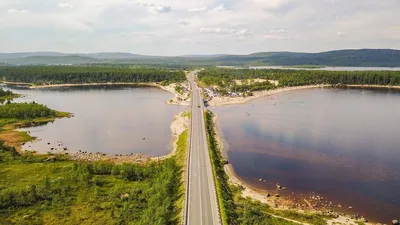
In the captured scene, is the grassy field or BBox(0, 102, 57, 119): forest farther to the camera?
BBox(0, 102, 57, 119): forest

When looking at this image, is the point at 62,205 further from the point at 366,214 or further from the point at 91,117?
the point at 91,117

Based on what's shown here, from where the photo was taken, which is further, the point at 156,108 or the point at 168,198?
the point at 156,108

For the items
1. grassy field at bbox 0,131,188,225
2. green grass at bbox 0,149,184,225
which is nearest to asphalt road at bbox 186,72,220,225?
grassy field at bbox 0,131,188,225

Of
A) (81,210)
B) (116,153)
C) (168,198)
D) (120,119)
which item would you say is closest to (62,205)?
(81,210)

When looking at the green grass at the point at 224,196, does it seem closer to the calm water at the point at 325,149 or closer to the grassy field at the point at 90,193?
the calm water at the point at 325,149

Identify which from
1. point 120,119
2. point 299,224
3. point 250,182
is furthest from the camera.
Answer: point 120,119

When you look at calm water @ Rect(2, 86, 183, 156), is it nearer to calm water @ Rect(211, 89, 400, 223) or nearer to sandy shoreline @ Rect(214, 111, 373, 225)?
calm water @ Rect(211, 89, 400, 223)
